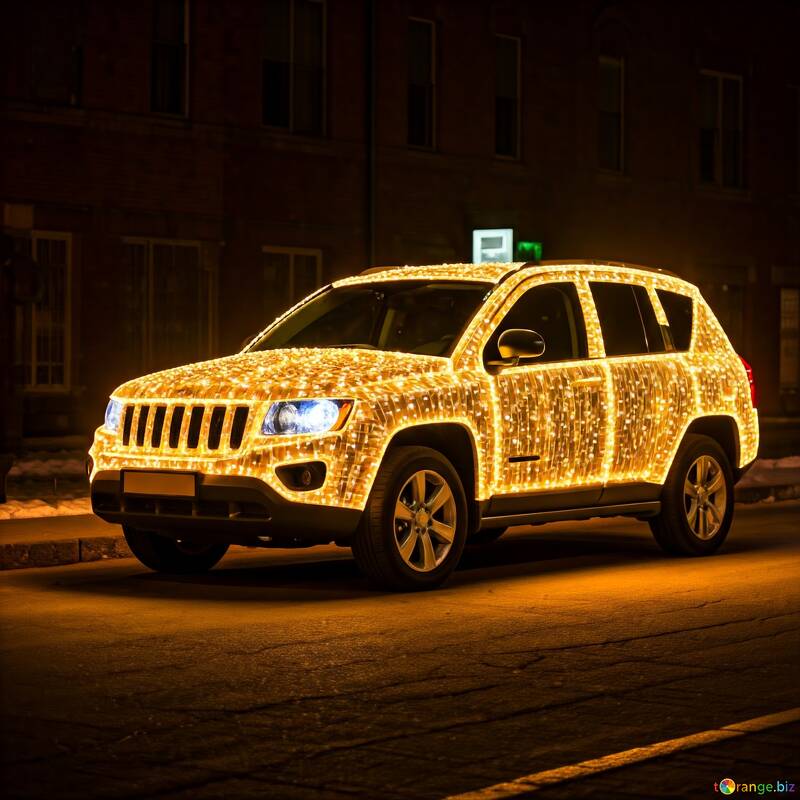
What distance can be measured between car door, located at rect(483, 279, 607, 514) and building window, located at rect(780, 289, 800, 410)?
1014 inches

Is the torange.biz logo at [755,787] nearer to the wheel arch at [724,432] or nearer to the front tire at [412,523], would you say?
the front tire at [412,523]

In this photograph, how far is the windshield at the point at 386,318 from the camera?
1137 cm

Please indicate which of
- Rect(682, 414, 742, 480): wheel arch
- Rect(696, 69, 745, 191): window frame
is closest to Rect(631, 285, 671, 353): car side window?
Rect(682, 414, 742, 480): wheel arch

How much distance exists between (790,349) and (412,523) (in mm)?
27749

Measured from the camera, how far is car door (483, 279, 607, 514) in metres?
11.2

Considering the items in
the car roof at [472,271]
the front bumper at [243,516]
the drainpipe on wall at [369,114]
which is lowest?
the front bumper at [243,516]

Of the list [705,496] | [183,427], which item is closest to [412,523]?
[183,427]

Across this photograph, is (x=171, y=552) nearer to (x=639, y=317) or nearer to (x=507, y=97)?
(x=639, y=317)

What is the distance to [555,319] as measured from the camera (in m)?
11.9

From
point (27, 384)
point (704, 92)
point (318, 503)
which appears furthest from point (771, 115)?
point (318, 503)

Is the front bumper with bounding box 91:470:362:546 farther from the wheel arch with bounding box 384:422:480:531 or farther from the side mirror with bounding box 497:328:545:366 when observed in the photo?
the side mirror with bounding box 497:328:545:366

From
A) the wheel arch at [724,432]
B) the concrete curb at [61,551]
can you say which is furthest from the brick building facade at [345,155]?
the wheel arch at [724,432]

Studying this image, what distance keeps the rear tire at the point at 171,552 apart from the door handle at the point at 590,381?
2434mm

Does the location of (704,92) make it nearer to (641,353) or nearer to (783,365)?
(783,365)
